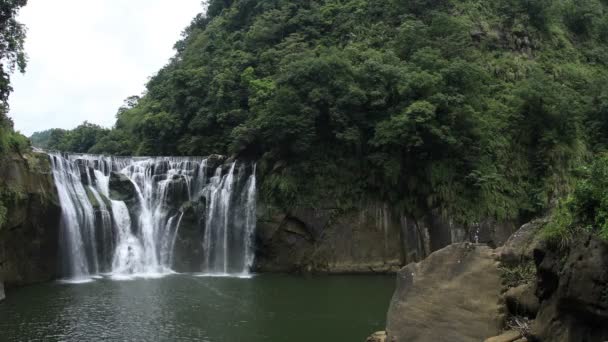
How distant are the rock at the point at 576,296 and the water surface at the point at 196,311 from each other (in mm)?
7534

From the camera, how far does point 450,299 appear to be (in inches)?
388

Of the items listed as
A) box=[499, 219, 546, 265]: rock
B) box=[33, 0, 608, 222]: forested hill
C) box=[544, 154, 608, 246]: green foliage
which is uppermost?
box=[33, 0, 608, 222]: forested hill

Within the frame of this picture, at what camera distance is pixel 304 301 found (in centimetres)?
2078

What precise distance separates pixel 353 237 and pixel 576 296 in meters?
21.9

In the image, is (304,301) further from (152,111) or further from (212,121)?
(152,111)

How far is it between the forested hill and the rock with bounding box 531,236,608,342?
19936 millimetres

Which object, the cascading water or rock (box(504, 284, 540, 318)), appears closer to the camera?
rock (box(504, 284, 540, 318))

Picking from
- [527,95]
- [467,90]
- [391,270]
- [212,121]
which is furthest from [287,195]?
[527,95]

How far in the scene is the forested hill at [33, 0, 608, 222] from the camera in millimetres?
29328

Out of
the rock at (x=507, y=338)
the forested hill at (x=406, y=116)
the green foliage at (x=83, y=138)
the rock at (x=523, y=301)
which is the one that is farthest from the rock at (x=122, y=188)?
the rock at (x=507, y=338)

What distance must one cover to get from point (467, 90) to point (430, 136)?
430cm

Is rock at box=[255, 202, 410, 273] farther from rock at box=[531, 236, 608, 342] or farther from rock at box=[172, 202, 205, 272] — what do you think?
rock at box=[531, 236, 608, 342]

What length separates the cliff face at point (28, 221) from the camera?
23109mm

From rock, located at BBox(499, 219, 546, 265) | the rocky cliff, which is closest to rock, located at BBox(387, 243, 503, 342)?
the rocky cliff
